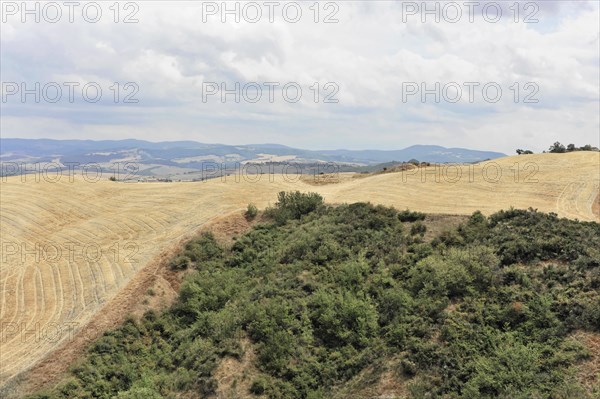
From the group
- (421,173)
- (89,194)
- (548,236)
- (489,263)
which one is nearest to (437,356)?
(489,263)

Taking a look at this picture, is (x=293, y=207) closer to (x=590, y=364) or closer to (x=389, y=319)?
(x=389, y=319)

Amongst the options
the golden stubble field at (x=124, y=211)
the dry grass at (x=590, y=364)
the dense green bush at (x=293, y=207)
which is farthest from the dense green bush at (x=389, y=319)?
the dense green bush at (x=293, y=207)

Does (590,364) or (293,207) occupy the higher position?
(293,207)

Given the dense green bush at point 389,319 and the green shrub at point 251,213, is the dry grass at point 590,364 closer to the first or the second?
the dense green bush at point 389,319

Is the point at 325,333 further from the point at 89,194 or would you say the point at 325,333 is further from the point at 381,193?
the point at 89,194

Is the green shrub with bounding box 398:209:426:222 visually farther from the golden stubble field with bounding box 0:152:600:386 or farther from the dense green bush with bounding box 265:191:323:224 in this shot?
the dense green bush with bounding box 265:191:323:224

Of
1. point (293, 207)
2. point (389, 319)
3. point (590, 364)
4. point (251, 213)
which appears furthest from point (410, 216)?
point (590, 364)
